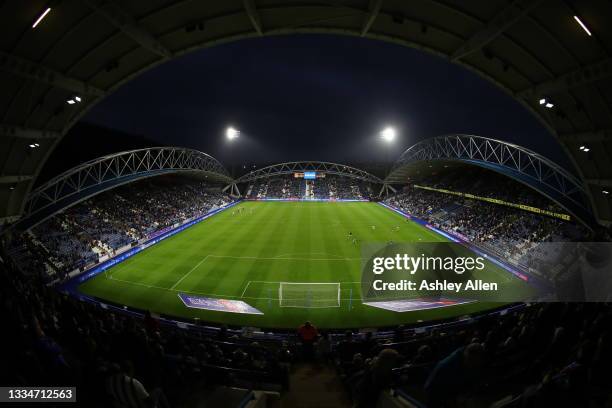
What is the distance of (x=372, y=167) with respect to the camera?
342 feet

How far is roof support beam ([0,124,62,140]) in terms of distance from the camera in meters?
12.2

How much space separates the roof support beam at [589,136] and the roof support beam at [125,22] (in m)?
18.8

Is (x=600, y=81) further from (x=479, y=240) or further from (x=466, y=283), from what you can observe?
(x=479, y=240)

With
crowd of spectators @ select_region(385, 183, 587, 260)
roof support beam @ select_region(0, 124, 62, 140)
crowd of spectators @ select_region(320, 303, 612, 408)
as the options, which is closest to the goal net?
crowd of spectators @ select_region(320, 303, 612, 408)

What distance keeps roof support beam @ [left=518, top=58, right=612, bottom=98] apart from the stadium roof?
35 mm

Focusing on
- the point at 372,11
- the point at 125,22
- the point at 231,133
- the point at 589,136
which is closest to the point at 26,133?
the point at 125,22

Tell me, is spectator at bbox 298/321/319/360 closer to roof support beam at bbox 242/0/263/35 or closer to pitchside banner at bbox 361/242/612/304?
pitchside banner at bbox 361/242/612/304

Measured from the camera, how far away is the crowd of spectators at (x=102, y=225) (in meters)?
22.2

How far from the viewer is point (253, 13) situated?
9.58 meters

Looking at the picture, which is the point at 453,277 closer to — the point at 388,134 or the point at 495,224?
the point at 495,224

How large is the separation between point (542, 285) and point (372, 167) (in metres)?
87.6

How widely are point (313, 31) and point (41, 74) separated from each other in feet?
35.1

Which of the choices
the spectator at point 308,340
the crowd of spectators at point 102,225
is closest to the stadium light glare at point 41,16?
the spectator at point 308,340

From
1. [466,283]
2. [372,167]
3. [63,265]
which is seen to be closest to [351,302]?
[466,283]
